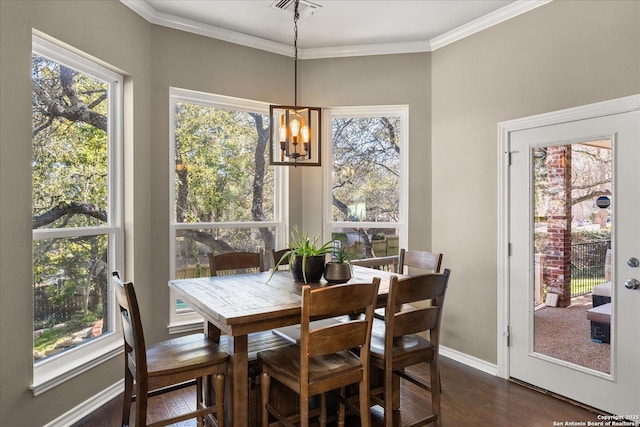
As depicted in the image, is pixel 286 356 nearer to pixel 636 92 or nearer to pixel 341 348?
pixel 341 348

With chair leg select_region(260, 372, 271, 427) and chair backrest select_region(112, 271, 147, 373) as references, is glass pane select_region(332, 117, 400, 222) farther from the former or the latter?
chair backrest select_region(112, 271, 147, 373)

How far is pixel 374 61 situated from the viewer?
3953mm

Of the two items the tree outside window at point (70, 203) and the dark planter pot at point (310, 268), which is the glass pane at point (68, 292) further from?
the dark planter pot at point (310, 268)

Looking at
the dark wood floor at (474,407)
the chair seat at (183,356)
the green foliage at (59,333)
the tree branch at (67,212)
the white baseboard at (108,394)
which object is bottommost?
the dark wood floor at (474,407)

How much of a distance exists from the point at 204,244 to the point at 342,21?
93.3 inches

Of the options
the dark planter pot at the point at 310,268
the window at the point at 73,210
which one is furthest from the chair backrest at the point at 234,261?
the window at the point at 73,210

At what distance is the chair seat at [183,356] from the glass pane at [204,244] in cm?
131

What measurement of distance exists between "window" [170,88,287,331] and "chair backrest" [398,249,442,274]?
132 centimetres

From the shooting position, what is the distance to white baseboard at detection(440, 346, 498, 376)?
3.31 m

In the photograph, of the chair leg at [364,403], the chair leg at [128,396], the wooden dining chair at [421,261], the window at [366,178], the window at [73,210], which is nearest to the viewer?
the chair leg at [364,403]

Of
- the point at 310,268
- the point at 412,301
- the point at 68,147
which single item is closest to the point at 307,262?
the point at 310,268

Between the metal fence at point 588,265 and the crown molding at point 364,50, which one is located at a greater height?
the crown molding at point 364,50

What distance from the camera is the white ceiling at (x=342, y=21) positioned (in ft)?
10.3

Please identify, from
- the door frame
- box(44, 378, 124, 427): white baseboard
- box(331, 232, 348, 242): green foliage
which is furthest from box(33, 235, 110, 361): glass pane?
the door frame
